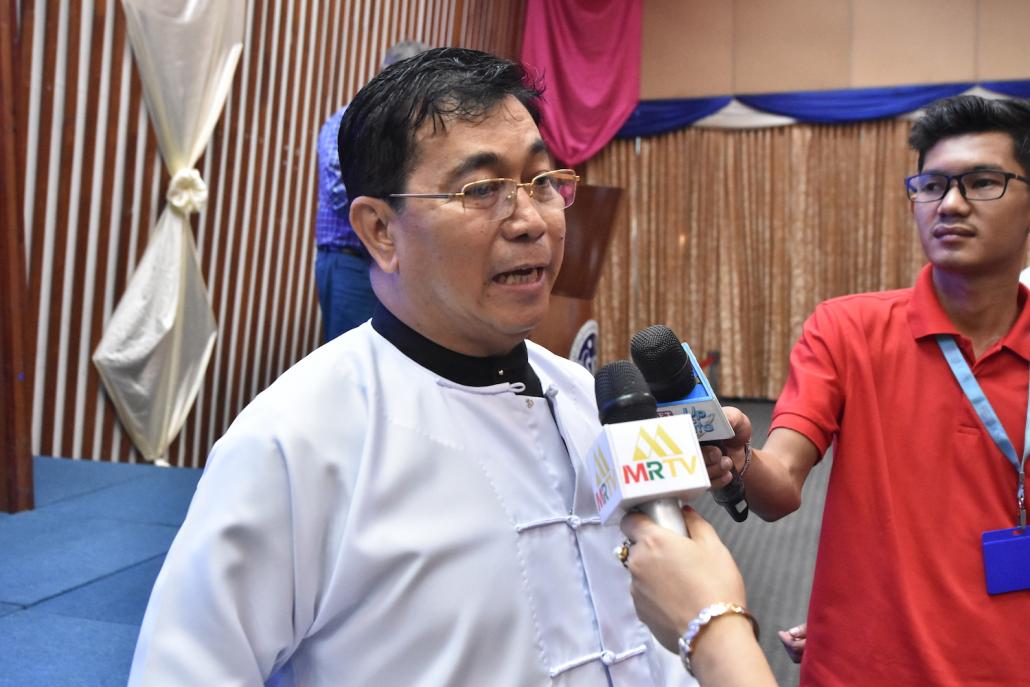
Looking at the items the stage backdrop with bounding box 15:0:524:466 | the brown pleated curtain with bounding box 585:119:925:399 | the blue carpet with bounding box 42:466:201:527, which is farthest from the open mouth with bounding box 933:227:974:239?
the brown pleated curtain with bounding box 585:119:925:399

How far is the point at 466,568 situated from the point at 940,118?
1.24m

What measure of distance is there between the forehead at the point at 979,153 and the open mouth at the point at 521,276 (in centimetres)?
94

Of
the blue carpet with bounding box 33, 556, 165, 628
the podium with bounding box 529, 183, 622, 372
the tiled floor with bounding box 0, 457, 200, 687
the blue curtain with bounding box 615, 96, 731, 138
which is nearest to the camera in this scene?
the tiled floor with bounding box 0, 457, 200, 687

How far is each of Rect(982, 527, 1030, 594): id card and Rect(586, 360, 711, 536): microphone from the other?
0.80 meters

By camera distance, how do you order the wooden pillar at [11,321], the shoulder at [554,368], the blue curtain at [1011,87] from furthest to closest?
the blue curtain at [1011,87], the wooden pillar at [11,321], the shoulder at [554,368]

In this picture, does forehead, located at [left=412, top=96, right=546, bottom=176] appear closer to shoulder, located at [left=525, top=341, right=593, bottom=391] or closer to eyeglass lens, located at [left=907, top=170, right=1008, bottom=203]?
shoulder, located at [left=525, top=341, right=593, bottom=391]

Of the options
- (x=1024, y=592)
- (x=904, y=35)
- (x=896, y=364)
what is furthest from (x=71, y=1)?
(x=904, y=35)

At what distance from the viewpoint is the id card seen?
4.52 feet

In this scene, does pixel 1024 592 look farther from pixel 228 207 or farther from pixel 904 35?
pixel 904 35

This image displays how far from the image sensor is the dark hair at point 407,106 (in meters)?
1.06

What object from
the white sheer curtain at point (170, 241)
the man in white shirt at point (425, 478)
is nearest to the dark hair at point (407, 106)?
the man in white shirt at point (425, 478)

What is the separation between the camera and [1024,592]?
1.40m

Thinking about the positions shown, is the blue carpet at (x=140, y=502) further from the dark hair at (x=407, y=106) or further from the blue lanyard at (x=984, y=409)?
the blue lanyard at (x=984, y=409)

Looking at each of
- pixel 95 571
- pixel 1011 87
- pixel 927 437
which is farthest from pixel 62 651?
pixel 1011 87
